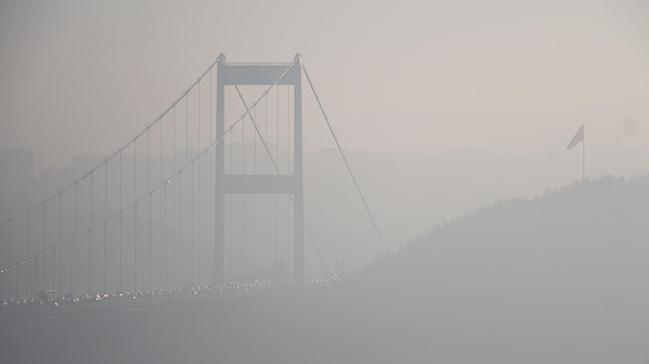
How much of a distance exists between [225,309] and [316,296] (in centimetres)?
867

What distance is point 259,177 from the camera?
80812mm

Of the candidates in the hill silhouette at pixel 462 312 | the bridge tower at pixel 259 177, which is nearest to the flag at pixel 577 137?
the hill silhouette at pixel 462 312

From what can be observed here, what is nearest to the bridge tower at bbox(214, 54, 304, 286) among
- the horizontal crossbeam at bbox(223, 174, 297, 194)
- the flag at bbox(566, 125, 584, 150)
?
the horizontal crossbeam at bbox(223, 174, 297, 194)

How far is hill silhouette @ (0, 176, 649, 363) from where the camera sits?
66750 mm

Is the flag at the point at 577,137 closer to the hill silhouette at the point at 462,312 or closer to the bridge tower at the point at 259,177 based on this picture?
the hill silhouette at the point at 462,312

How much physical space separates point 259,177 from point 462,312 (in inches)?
548

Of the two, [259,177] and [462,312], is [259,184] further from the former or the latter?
[462,312]

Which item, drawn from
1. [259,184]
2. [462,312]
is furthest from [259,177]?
[462,312]

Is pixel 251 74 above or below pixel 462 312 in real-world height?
above

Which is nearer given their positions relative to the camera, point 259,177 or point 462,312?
point 462,312

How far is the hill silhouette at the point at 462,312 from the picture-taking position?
219ft

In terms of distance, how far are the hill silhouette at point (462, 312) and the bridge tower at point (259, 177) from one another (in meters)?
3.84

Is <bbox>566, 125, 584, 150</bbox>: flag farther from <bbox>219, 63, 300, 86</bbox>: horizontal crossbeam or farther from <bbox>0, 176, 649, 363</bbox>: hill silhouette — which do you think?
<bbox>219, 63, 300, 86</bbox>: horizontal crossbeam

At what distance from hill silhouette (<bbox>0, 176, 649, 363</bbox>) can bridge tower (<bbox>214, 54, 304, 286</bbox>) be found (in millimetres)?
3837
